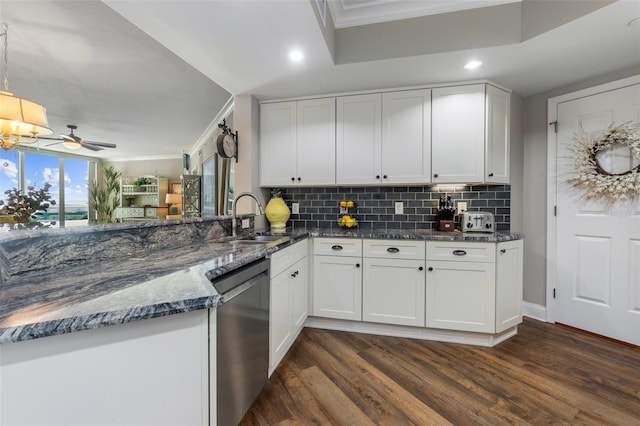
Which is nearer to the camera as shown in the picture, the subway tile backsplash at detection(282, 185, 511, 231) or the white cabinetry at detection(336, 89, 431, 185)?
the white cabinetry at detection(336, 89, 431, 185)

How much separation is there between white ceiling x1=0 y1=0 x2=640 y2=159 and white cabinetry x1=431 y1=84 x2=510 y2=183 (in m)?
0.14

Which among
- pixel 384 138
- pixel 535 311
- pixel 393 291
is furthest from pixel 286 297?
pixel 535 311

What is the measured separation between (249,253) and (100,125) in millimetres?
4306

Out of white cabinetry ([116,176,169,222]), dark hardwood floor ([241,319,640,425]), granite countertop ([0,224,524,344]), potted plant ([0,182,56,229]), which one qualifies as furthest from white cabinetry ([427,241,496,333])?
white cabinetry ([116,176,169,222])

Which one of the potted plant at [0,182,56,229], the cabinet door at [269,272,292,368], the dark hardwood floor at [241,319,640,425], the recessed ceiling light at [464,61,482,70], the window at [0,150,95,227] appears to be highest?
the recessed ceiling light at [464,61,482,70]

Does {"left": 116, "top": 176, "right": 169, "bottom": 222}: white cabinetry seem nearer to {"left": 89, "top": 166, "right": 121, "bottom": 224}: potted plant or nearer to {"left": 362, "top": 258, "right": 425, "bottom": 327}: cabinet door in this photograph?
{"left": 89, "top": 166, "right": 121, "bottom": 224}: potted plant

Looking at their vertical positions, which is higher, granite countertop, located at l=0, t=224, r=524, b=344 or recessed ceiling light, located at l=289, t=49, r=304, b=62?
recessed ceiling light, located at l=289, t=49, r=304, b=62

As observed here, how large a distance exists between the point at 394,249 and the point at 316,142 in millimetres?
1288

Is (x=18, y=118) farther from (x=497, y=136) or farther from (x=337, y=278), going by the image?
(x=497, y=136)

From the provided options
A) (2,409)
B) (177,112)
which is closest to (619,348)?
(2,409)

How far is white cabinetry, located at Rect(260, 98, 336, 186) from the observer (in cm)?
272

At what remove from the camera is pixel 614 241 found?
7.43 ft

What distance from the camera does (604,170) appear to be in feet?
7.52

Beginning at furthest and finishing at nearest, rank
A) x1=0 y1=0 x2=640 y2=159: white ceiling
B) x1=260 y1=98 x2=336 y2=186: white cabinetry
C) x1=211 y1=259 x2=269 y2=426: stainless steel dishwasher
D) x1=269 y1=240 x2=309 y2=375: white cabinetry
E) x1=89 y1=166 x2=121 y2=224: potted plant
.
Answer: x1=89 y1=166 x2=121 y2=224: potted plant, x1=260 y1=98 x2=336 y2=186: white cabinetry, x1=269 y1=240 x2=309 y2=375: white cabinetry, x1=0 y1=0 x2=640 y2=159: white ceiling, x1=211 y1=259 x2=269 y2=426: stainless steel dishwasher
